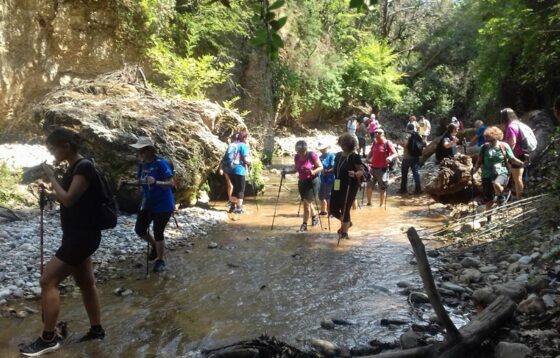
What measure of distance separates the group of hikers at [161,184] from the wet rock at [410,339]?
2.95m

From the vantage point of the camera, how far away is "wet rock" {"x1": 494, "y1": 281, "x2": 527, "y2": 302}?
522 centimetres

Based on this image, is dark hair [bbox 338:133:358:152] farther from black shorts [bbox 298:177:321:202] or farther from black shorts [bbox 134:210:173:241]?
black shorts [bbox 134:210:173:241]

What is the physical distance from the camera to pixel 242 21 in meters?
20.3

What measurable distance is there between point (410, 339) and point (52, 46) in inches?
611

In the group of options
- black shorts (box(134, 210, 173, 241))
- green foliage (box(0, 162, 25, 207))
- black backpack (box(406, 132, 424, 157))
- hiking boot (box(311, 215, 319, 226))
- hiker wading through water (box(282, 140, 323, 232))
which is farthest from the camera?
black backpack (box(406, 132, 424, 157))

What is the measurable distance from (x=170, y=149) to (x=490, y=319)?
7.92 m

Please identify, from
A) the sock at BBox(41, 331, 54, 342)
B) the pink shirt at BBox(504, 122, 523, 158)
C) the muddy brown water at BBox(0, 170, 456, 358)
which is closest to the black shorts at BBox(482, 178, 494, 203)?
the pink shirt at BBox(504, 122, 523, 158)

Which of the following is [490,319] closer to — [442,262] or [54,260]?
[442,262]

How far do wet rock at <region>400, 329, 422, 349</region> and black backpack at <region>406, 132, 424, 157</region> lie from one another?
967 centimetres

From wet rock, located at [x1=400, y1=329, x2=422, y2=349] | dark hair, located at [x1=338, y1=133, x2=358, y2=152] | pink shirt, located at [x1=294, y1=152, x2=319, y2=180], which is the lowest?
wet rock, located at [x1=400, y1=329, x2=422, y2=349]

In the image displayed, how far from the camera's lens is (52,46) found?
16047 millimetres

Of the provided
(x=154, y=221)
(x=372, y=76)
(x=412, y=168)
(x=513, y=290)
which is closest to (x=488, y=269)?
(x=513, y=290)

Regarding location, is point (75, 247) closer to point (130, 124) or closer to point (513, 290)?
point (513, 290)

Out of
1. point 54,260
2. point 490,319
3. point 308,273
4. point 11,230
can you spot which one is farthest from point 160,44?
point 490,319
